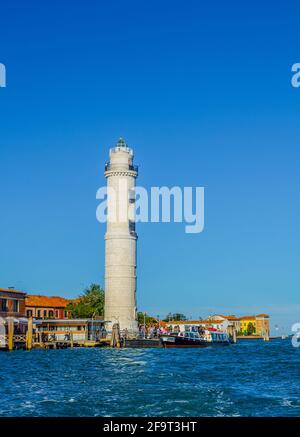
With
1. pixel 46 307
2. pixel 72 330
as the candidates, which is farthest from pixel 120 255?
pixel 46 307

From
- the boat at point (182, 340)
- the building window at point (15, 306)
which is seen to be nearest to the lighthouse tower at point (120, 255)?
the boat at point (182, 340)

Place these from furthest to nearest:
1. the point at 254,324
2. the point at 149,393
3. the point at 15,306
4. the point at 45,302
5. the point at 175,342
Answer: the point at 254,324
the point at 45,302
the point at 15,306
the point at 175,342
the point at 149,393

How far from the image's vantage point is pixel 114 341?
249 feet

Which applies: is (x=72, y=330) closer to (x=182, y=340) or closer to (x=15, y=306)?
(x=15, y=306)

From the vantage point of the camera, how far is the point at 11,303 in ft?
255

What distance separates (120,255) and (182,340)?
1570cm

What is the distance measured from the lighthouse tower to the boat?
8.89 meters

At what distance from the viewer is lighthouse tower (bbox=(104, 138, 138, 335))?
87.8 metres

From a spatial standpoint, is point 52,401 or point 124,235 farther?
point 124,235

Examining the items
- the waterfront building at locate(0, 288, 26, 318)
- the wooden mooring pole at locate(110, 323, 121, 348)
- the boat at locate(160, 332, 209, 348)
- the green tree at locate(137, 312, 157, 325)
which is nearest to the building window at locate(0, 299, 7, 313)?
the waterfront building at locate(0, 288, 26, 318)

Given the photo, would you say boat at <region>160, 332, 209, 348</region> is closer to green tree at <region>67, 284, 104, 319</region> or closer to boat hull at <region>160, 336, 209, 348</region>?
boat hull at <region>160, 336, 209, 348</region>
